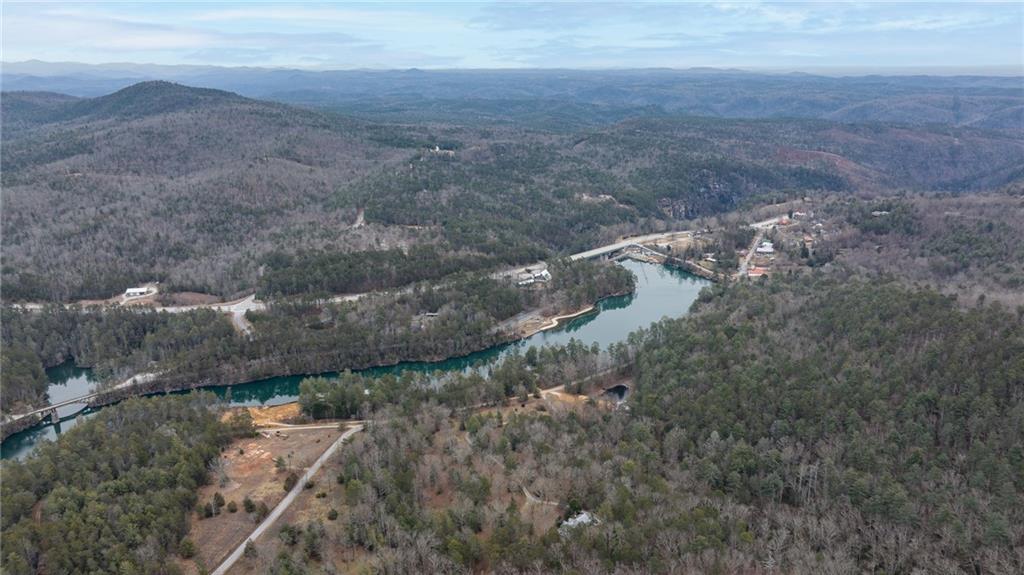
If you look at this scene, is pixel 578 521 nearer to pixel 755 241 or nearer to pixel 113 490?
pixel 113 490

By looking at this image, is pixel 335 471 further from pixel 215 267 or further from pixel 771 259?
pixel 771 259

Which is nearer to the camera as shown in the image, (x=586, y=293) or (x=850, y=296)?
(x=850, y=296)

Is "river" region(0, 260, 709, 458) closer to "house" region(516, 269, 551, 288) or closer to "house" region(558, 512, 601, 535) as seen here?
"house" region(516, 269, 551, 288)

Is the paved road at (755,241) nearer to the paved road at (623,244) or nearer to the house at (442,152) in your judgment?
the paved road at (623,244)

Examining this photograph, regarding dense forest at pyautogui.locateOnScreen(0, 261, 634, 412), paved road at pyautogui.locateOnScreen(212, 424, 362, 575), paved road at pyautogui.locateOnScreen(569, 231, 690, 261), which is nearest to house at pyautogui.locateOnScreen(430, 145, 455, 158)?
paved road at pyautogui.locateOnScreen(569, 231, 690, 261)

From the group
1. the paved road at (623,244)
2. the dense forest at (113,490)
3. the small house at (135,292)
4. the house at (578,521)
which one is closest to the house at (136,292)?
the small house at (135,292)

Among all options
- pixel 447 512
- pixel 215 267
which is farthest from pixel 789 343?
pixel 215 267
